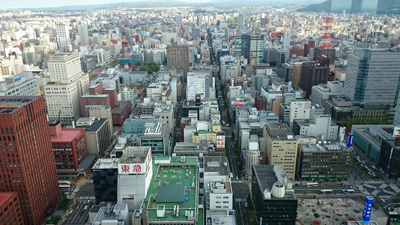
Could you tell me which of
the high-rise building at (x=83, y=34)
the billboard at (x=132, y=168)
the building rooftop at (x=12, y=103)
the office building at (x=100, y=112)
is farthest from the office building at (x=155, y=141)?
the high-rise building at (x=83, y=34)

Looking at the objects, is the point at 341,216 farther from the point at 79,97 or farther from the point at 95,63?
the point at 95,63

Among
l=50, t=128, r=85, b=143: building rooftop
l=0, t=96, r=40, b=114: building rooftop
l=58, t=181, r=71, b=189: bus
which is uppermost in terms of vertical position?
l=0, t=96, r=40, b=114: building rooftop

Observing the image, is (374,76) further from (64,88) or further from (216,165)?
(64,88)

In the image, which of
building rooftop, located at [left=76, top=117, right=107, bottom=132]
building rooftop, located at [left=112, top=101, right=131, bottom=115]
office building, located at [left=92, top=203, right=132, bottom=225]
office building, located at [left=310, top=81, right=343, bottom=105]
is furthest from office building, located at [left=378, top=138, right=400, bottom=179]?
building rooftop, located at [left=112, top=101, right=131, bottom=115]

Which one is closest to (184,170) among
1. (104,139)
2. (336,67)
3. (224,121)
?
(104,139)

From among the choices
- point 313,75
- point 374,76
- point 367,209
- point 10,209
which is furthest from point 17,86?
point 374,76

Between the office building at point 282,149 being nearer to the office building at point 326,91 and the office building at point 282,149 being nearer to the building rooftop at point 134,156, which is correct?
the building rooftop at point 134,156

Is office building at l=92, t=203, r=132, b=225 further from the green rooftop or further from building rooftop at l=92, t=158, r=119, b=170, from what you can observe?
Result: building rooftop at l=92, t=158, r=119, b=170
